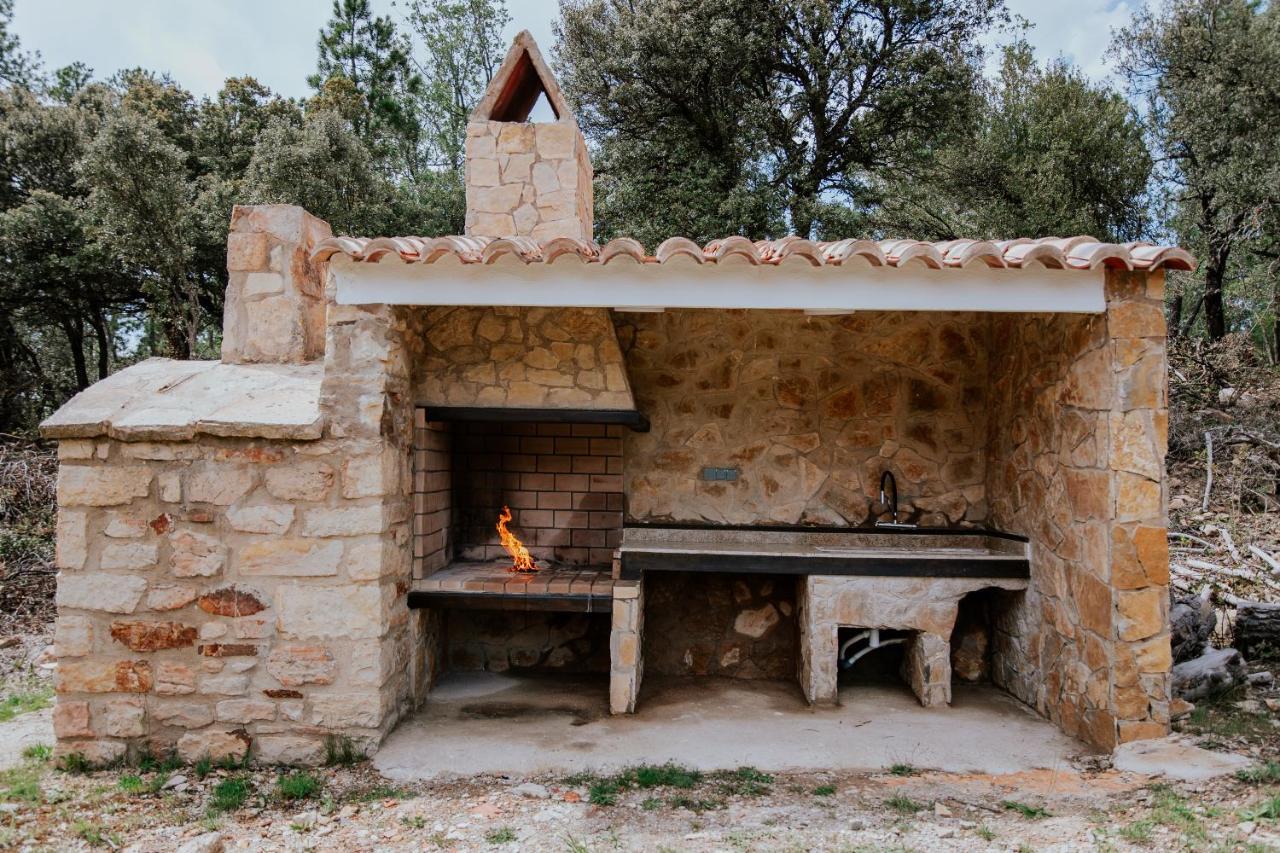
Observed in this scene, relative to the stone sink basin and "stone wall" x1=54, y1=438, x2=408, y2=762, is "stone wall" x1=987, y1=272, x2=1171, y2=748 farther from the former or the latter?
"stone wall" x1=54, y1=438, x2=408, y2=762

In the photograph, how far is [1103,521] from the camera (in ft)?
13.3

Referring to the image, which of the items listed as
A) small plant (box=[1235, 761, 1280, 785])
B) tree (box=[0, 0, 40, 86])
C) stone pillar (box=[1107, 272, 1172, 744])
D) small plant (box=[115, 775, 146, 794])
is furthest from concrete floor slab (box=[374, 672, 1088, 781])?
tree (box=[0, 0, 40, 86])

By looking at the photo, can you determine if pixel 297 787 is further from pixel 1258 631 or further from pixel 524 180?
pixel 1258 631

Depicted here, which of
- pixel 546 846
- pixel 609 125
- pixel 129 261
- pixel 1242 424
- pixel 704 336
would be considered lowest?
pixel 546 846

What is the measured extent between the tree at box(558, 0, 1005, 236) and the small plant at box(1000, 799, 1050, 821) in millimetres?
10659

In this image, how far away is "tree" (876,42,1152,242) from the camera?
10922 mm

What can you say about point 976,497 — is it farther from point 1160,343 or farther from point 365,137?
point 365,137

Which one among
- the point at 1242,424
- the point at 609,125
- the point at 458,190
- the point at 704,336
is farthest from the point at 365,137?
the point at 1242,424

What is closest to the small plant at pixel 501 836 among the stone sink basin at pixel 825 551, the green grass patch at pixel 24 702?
the stone sink basin at pixel 825 551

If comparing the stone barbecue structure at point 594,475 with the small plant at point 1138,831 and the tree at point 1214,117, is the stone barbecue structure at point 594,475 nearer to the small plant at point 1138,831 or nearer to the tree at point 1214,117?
the small plant at point 1138,831

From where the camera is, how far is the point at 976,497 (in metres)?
5.70

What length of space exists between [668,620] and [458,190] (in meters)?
11.7

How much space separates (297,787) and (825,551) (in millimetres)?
3359

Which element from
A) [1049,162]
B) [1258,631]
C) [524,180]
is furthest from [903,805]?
[1049,162]
